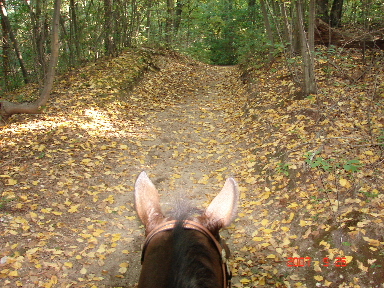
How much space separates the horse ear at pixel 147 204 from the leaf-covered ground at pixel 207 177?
216 millimetres

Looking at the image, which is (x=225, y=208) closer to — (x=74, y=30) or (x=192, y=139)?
(x=192, y=139)

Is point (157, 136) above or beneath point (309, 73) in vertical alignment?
beneath

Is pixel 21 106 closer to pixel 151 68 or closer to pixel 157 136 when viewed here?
pixel 157 136

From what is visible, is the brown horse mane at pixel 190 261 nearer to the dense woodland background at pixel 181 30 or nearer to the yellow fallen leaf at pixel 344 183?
the yellow fallen leaf at pixel 344 183

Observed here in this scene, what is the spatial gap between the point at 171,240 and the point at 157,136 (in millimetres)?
6980

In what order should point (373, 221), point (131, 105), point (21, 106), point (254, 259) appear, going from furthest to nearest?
point (131, 105) → point (21, 106) → point (254, 259) → point (373, 221)

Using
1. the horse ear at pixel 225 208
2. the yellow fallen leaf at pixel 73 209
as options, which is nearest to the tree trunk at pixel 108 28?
the yellow fallen leaf at pixel 73 209

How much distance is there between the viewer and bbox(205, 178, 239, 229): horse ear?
5.89 feet

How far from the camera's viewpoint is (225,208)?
1845mm

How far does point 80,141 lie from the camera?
7.35 metres

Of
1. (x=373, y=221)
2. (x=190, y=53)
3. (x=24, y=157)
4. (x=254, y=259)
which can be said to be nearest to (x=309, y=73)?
(x=373, y=221)

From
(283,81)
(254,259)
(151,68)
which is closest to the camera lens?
(254,259)

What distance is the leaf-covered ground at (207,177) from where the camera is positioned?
163 inches

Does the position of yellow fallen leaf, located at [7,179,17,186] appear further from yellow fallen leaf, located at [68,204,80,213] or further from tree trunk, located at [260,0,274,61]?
tree trunk, located at [260,0,274,61]
